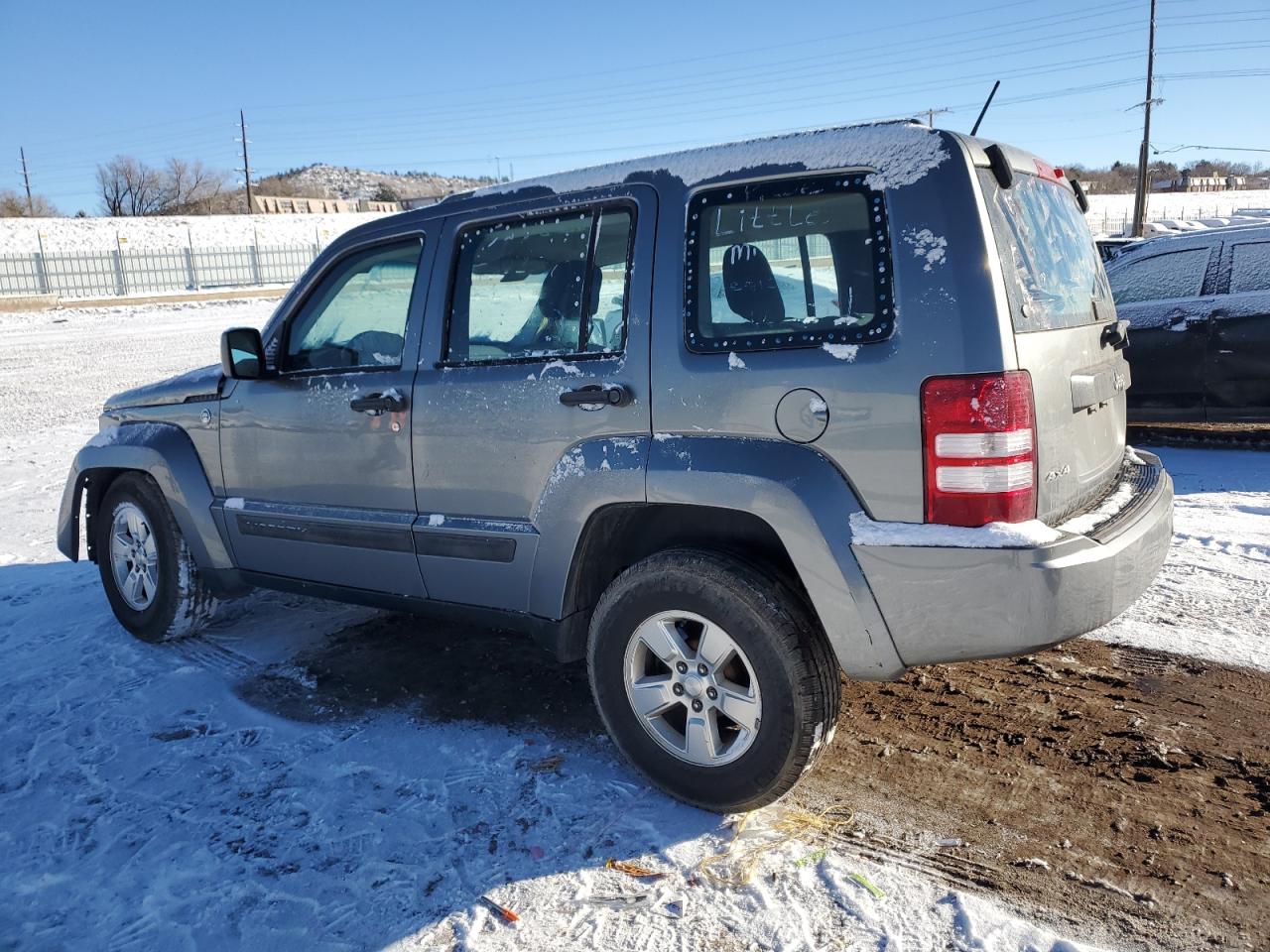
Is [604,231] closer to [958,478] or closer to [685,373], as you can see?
[685,373]

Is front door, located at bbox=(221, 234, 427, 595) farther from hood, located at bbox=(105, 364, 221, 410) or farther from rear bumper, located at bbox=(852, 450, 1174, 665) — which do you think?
rear bumper, located at bbox=(852, 450, 1174, 665)

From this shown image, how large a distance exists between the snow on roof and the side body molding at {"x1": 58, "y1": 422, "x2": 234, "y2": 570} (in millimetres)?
2541

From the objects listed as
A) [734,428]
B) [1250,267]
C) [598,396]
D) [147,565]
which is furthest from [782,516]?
[1250,267]

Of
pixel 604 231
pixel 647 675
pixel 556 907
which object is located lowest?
pixel 556 907

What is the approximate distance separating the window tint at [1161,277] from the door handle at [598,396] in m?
6.81

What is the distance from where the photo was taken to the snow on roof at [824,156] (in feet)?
8.66

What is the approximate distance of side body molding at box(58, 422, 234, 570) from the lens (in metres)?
4.44

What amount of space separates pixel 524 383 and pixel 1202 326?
6.68 m

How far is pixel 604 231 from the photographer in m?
3.23

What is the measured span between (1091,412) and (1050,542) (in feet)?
2.39

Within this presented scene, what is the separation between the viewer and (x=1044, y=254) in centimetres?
296

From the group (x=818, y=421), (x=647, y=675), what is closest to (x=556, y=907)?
(x=647, y=675)

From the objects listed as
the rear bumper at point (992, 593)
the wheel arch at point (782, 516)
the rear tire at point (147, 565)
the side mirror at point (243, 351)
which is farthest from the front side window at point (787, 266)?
the rear tire at point (147, 565)

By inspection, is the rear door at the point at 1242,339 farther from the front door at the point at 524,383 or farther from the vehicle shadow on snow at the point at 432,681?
the front door at the point at 524,383
